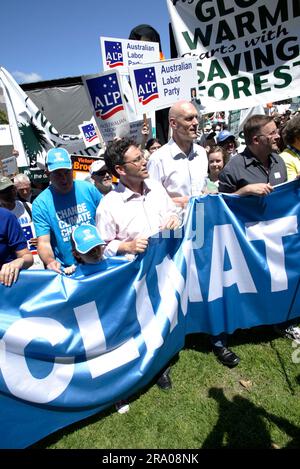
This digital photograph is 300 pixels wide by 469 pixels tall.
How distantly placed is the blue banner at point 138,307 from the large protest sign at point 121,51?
12.6 feet

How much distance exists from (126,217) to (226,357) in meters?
1.67

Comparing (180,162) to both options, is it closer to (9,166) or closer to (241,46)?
(241,46)

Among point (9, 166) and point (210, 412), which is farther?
point (9, 166)

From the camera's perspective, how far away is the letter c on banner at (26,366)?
2238mm

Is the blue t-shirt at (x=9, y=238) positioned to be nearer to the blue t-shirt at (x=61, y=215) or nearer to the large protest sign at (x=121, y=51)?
the blue t-shirt at (x=61, y=215)

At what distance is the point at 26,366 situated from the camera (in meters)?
2.29

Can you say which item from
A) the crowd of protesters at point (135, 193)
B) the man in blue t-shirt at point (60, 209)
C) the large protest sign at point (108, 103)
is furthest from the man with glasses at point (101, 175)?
the man in blue t-shirt at point (60, 209)

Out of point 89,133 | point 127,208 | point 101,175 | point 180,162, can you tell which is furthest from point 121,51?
point 127,208

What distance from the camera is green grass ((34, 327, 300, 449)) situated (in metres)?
2.46

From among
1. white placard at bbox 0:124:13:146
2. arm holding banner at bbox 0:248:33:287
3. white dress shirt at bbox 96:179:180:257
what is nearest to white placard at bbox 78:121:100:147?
white placard at bbox 0:124:13:146

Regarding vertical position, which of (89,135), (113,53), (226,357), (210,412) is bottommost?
(210,412)

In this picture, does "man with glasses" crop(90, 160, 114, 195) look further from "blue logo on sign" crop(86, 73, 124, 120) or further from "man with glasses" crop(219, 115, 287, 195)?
"man with glasses" crop(219, 115, 287, 195)

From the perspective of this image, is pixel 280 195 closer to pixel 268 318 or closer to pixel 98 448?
pixel 268 318
